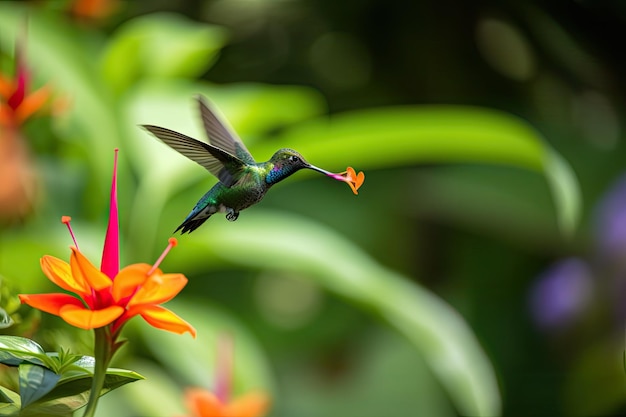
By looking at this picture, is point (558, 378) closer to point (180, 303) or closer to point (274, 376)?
point (274, 376)

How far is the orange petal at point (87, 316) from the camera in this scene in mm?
183

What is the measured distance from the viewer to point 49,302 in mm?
193

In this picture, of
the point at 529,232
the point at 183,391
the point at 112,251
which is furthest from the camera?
the point at 529,232

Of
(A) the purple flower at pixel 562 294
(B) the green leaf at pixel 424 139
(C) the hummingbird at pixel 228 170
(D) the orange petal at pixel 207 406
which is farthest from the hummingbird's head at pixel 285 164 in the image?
(A) the purple flower at pixel 562 294

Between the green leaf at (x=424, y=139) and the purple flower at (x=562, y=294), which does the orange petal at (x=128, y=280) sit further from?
the purple flower at (x=562, y=294)

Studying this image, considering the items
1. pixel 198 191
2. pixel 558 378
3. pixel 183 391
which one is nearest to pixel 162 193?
pixel 198 191

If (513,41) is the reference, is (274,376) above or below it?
below

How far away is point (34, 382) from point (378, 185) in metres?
1.06

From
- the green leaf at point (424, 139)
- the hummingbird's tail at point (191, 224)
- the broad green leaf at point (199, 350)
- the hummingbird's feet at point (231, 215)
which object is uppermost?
the hummingbird's tail at point (191, 224)

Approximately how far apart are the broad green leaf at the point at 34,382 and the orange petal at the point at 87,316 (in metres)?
0.01

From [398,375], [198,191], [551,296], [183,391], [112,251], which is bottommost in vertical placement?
[398,375]

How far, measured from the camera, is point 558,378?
43.3 inches

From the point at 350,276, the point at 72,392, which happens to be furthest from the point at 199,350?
the point at 72,392

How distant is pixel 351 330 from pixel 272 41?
420mm
